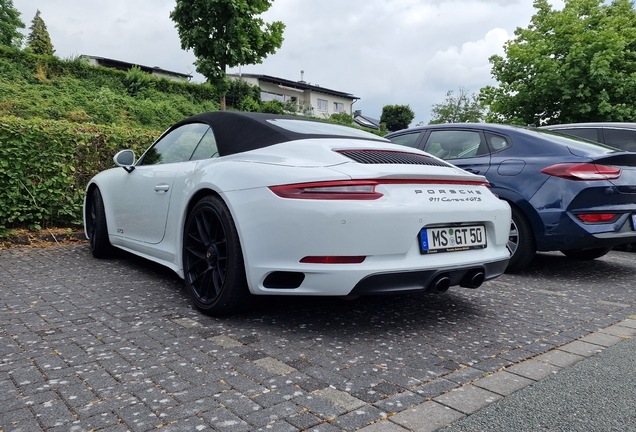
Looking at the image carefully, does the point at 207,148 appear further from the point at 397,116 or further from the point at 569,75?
the point at 397,116

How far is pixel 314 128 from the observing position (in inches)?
151

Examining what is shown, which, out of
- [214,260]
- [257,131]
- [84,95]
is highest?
[84,95]

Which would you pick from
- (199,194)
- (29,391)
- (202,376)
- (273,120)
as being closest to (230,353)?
(202,376)

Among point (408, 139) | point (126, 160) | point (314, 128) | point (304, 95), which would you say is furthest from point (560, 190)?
point (304, 95)

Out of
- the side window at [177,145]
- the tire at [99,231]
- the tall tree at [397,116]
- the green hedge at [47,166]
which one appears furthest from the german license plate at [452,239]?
the tall tree at [397,116]

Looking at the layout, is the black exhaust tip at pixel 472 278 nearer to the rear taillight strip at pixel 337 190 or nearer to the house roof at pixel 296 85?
the rear taillight strip at pixel 337 190

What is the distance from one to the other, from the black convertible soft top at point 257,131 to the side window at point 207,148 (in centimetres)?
4

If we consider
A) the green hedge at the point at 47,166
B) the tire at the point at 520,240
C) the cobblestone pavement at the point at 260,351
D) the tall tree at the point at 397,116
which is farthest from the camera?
the tall tree at the point at 397,116

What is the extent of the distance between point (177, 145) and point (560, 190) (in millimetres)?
3409

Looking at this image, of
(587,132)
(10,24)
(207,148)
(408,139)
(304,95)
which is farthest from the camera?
(304,95)

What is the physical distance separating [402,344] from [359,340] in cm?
24

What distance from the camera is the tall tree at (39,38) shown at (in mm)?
52875

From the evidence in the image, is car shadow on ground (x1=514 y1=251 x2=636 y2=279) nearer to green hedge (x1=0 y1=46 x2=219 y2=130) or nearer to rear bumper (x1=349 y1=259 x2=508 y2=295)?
rear bumper (x1=349 y1=259 x2=508 y2=295)

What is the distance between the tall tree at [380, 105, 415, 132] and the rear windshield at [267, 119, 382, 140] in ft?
223
